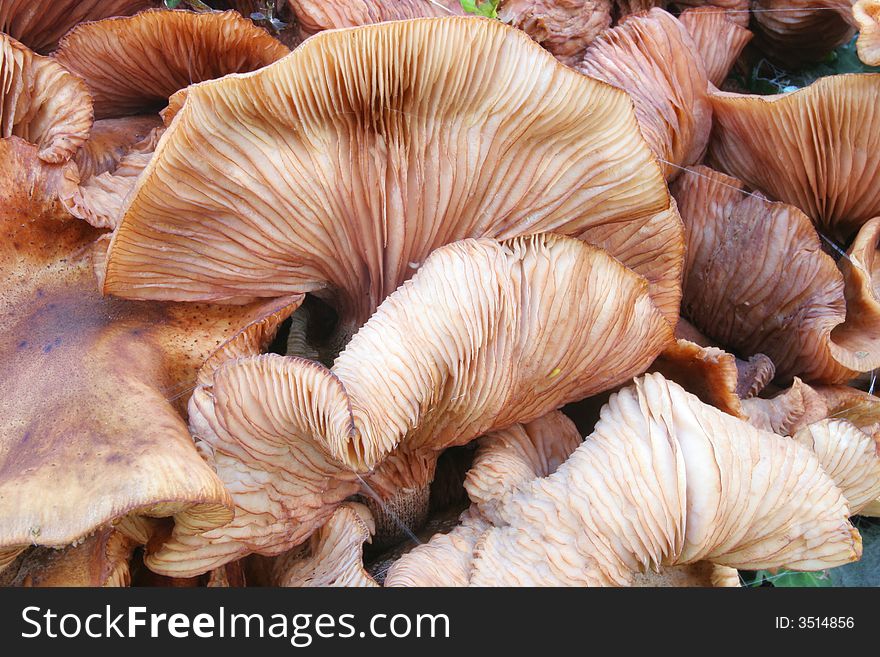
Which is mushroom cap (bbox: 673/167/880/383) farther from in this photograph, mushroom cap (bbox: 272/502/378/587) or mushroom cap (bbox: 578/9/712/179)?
mushroom cap (bbox: 272/502/378/587)

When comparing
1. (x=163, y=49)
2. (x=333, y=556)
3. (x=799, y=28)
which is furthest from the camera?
(x=799, y=28)

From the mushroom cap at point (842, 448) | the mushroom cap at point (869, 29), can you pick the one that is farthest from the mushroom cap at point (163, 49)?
the mushroom cap at point (842, 448)

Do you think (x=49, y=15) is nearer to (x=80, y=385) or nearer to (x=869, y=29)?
(x=80, y=385)

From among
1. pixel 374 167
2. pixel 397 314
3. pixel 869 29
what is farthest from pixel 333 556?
pixel 869 29

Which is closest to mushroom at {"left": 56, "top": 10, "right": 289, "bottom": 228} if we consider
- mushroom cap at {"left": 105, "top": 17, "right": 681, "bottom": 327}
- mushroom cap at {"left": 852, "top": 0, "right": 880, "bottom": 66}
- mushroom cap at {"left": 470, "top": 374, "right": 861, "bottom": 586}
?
mushroom cap at {"left": 105, "top": 17, "right": 681, "bottom": 327}

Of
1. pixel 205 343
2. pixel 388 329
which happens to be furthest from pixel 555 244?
pixel 205 343
